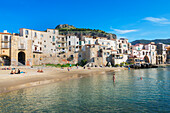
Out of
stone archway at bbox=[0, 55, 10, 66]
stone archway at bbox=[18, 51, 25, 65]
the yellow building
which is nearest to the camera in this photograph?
the yellow building

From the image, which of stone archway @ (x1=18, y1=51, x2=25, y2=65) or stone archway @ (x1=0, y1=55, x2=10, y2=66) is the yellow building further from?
stone archway @ (x1=18, y1=51, x2=25, y2=65)

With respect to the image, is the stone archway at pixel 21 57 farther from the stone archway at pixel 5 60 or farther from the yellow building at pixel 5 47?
the yellow building at pixel 5 47

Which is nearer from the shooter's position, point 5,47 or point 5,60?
point 5,47

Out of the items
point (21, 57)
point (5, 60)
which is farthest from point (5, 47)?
point (21, 57)

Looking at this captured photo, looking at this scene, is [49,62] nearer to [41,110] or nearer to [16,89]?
[16,89]

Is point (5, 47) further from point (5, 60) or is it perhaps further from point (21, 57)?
point (21, 57)

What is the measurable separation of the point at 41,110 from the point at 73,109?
2.86 m

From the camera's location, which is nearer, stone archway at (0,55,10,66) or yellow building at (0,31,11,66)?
yellow building at (0,31,11,66)

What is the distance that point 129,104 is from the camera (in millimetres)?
13945

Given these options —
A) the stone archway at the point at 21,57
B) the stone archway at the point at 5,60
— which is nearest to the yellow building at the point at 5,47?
the stone archway at the point at 5,60

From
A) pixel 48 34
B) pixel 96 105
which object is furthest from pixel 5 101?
pixel 48 34

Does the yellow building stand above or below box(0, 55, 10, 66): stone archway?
above

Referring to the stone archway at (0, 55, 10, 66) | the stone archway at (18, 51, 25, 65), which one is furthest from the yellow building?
the stone archway at (18, 51, 25, 65)

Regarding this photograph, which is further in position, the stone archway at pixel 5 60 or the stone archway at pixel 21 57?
the stone archway at pixel 21 57
